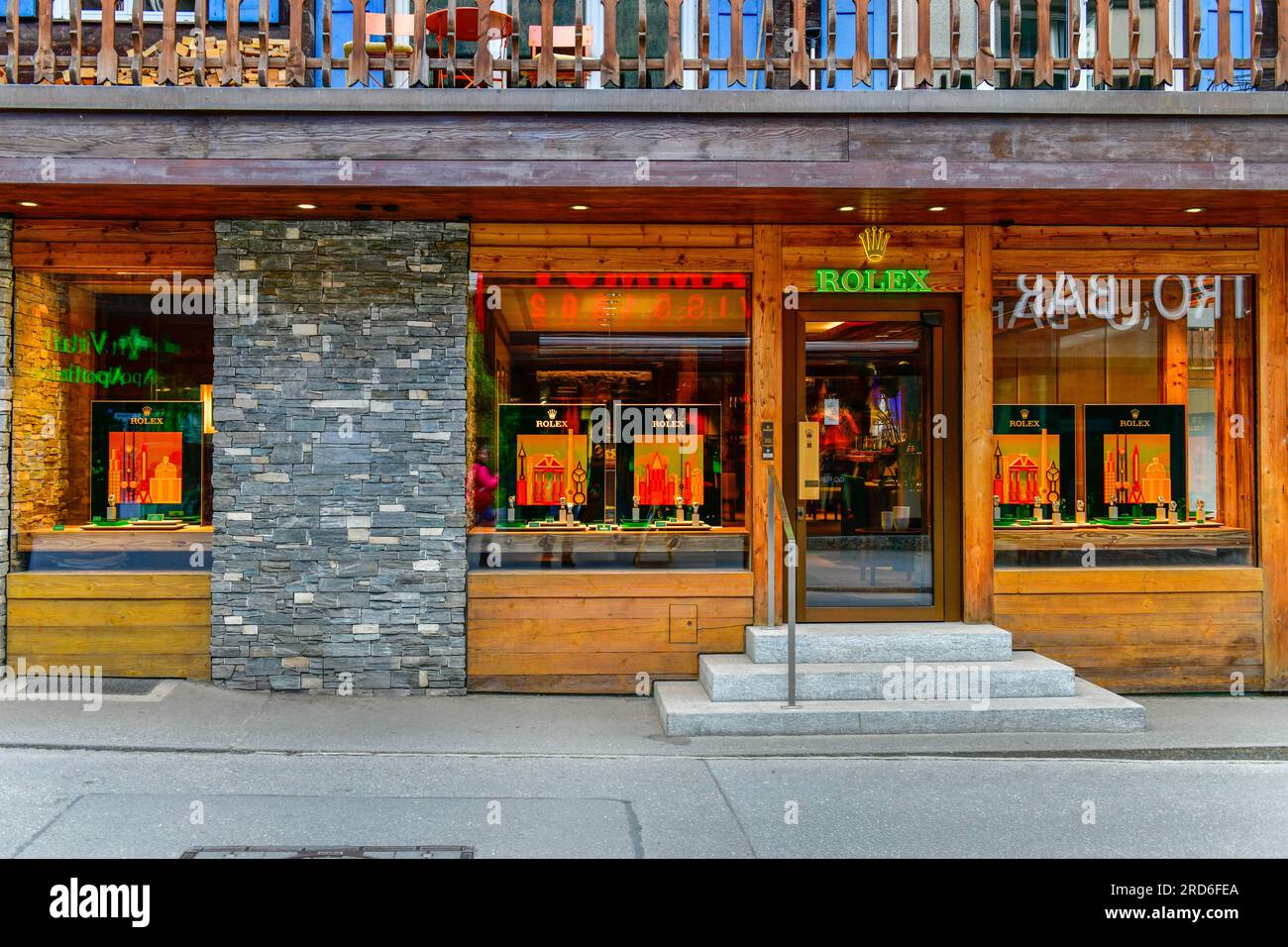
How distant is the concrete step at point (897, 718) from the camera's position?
651 centimetres

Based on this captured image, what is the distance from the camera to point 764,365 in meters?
7.60

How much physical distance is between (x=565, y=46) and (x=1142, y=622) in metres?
6.15

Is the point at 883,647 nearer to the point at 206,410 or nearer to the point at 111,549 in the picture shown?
the point at 206,410

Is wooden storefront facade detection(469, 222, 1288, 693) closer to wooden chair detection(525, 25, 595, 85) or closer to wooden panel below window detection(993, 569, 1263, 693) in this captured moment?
wooden panel below window detection(993, 569, 1263, 693)

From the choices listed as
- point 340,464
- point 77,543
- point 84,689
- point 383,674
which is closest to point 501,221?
point 340,464

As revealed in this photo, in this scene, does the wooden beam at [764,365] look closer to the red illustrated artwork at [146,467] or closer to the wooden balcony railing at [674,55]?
the wooden balcony railing at [674,55]

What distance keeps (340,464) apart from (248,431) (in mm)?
705

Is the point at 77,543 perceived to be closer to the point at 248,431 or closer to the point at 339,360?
the point at 248,431

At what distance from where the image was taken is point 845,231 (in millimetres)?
7586

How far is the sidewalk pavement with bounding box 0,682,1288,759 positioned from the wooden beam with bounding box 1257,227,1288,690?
0.60 m

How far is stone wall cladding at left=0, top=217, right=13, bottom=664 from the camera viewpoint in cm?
736

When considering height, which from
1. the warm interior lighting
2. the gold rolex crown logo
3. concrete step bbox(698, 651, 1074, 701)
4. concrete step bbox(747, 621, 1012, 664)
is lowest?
concrete step bbox(698, 651, 1074, 701)

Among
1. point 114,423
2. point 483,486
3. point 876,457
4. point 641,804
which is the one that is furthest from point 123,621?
point 876,457

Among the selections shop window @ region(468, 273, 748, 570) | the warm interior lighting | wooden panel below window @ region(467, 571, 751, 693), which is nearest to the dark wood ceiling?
shop window @ region(468, 273, 748, 570)
